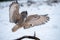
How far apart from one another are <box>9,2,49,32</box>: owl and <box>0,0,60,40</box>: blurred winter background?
0.03 meters

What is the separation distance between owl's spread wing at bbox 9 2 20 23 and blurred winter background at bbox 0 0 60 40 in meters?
0.03

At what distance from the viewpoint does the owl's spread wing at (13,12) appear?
1.46 m

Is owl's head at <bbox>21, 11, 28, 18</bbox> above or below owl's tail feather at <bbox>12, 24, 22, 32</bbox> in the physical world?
above

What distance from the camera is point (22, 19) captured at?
147 centimetres

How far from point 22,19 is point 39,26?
0.50ft

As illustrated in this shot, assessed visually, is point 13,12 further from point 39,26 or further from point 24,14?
point 39,26

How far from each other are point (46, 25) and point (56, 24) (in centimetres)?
9

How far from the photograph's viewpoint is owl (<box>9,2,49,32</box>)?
146 cm

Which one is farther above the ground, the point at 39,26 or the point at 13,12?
the point at 13,12

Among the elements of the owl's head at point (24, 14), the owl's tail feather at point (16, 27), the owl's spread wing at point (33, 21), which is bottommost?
the owl's tail feather at point (16, 27)

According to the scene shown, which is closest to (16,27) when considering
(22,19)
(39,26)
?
(22,19)

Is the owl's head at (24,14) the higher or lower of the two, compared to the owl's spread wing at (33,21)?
higher

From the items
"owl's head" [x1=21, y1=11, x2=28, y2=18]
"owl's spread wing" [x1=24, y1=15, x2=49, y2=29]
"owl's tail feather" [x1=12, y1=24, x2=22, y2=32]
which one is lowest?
"owl's tail feather" [x1=12, y1=24, x2=22, y2=32]

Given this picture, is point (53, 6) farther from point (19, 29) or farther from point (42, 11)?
point (19, 29)
